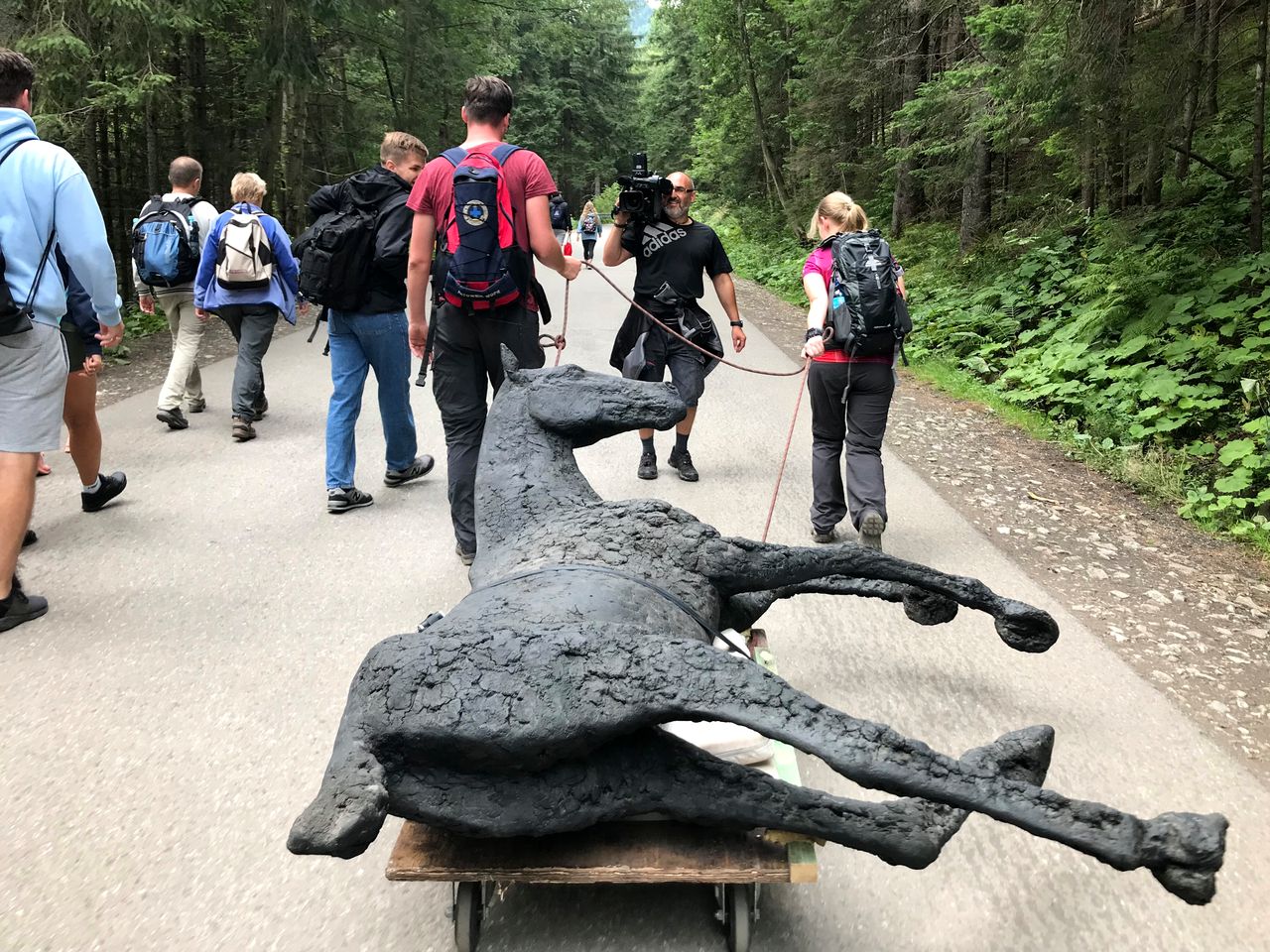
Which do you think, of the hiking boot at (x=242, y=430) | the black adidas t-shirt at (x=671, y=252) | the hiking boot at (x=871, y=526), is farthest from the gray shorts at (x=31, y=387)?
the hiking boot at (x=871, y=526)

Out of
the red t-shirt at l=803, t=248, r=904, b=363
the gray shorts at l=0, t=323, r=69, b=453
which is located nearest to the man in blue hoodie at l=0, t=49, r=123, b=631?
the gray shorts at l=0, t=323, r=69, b=453

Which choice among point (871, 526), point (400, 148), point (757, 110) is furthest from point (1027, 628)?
point (757, 110)

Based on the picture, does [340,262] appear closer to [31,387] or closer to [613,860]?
[31,387]

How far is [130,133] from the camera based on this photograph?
1302 cm

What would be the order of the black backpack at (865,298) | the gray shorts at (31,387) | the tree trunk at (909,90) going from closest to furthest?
1. the gray shorts at (31,387)
2. the black backpack at (865,298)
3. the tree trunk at (909,90)

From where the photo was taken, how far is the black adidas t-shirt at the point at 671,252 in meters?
6.26

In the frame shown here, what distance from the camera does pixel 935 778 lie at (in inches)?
78.7

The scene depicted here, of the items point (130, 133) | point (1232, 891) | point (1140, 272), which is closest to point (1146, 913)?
point (1232, 891)

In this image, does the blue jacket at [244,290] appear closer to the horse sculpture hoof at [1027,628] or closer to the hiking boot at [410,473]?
the hiking boot at [410,473]

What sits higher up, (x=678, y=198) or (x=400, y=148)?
(x=400, y=148)

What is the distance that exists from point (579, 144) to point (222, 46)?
41015 millimetres

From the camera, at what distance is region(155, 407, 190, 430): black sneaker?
289 inches

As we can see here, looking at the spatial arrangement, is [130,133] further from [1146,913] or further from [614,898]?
[1146,913]

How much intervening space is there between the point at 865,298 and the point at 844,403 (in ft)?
2.15
